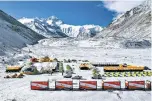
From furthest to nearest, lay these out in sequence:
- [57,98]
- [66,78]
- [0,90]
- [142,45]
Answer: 1. [142,45]
2. [66,78]
3. [0,90]
4. [57,98]

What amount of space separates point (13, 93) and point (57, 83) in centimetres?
684

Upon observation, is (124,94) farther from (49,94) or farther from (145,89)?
(49,94)

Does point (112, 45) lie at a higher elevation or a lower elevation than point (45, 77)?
higher

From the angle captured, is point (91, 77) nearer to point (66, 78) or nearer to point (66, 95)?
point (66, 78)

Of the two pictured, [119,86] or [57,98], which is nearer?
[57,98]

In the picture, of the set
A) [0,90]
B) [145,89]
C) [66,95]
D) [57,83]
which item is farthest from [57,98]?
[145,89]

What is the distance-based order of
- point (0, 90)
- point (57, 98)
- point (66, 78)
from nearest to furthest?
point (57, 98), point (0, 90), point (66, 78)

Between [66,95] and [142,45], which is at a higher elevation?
[142,45]

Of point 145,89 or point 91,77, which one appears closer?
point 145,89

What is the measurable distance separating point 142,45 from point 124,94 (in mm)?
149607

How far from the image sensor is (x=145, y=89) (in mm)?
45688

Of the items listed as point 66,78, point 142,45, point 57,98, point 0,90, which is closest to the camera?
point 57,98

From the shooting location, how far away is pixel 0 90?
44.5 meters

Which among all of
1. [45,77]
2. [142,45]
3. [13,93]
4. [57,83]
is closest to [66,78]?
[45,77]
